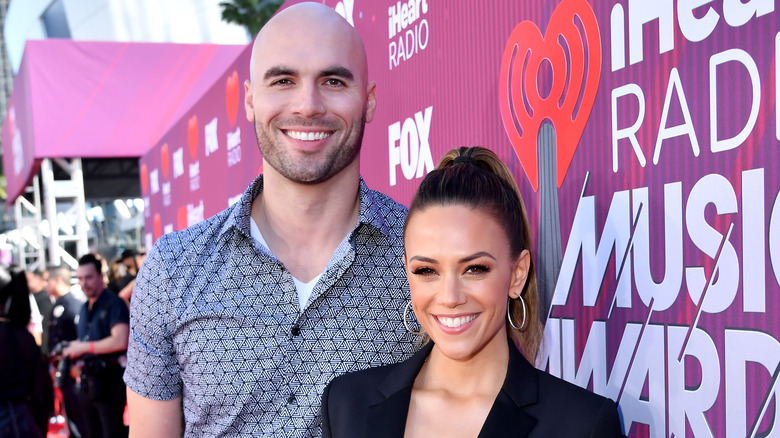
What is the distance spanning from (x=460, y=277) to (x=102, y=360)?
15.6 ft

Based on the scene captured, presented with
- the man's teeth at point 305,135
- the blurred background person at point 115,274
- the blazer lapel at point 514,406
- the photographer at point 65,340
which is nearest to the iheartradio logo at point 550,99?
the blazer lapel at point 514,406

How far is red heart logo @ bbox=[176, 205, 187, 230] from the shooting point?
8.60 meters

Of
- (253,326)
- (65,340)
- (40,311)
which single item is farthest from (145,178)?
(253,326)

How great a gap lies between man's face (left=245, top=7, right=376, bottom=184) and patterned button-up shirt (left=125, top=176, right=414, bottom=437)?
17cm

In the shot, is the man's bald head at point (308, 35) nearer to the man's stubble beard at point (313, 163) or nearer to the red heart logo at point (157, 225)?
the man's stubble beard at point (313, 163)

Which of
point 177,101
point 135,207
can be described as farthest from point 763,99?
point 135,207

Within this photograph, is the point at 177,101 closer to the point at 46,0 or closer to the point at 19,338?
the point at 19,338

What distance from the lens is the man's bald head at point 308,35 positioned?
78.0 inches

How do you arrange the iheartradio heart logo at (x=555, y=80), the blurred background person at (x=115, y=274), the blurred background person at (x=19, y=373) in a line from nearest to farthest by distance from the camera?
the iheartradio heart logo at (x=555, y=80)
the blurred background person at (x=19, y=373)
the blurred background person at (x=115, y=274)

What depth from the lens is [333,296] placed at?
75.1 inches

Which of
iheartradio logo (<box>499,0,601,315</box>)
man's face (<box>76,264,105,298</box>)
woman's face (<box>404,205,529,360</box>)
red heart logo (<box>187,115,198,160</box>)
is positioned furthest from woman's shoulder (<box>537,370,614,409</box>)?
red heart logo (<box>187,115,198,160</box>)

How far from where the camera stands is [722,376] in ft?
5.12

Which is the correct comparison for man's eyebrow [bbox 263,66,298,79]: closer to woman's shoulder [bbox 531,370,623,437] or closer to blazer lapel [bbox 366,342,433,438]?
blazer lapel [bbox 366,342,433,438]

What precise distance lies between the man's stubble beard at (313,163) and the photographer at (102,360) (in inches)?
165
